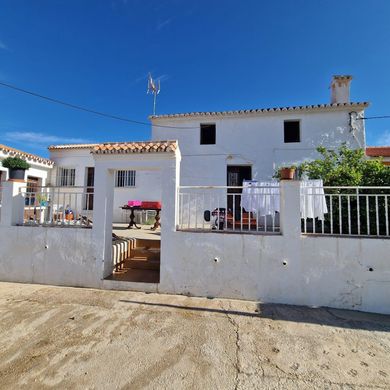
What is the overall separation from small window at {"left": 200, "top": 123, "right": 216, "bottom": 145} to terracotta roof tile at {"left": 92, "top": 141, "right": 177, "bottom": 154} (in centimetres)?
789

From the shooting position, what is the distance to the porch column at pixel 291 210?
15.3ft

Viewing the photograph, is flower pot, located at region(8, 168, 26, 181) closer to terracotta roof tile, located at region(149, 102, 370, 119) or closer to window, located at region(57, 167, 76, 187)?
terracotta roof tile, located at region(149, 102, 370, 119)

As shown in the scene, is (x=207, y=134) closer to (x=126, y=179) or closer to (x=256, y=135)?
(x=256, y=135)

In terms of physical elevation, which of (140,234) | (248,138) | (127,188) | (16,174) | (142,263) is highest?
(248,138)

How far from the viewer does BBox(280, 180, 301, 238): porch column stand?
183 inches

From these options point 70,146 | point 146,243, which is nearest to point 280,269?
point 146,243

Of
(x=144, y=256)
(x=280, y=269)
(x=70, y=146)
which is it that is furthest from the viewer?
(x=70, y=146)

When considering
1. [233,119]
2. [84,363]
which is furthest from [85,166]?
[84,363]

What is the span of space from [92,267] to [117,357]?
2.72m

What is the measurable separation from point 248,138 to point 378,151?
7.86 m

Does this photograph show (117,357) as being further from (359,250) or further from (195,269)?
(359,250)

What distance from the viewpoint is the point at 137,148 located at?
17.5 ft

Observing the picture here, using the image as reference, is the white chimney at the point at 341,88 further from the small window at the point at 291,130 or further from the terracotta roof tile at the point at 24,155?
the terracotta roof tile at the point at 24,155

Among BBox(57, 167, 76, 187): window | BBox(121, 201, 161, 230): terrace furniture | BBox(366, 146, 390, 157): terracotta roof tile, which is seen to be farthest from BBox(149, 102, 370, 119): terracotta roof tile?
BBox(57, 167, 76, 187): window
